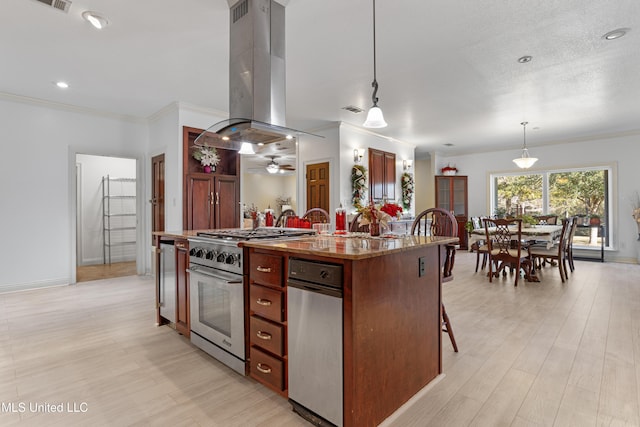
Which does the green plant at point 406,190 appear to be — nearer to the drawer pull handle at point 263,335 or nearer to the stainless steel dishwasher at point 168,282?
the stainless steel dishwasher at point 168,282

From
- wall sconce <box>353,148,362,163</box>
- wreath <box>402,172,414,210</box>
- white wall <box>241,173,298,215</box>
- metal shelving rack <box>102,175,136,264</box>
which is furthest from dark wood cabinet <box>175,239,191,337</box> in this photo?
white wall <box>241,173,298,215</box>

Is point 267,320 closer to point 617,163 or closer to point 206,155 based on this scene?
point 206,155

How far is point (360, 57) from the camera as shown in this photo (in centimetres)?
340

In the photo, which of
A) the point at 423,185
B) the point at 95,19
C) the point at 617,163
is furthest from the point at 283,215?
the point at 617,163

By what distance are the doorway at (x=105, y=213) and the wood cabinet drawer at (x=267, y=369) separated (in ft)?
17.6

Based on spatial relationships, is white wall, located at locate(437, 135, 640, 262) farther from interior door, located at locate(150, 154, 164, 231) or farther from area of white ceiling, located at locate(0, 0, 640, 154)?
interior door, located at locate(150, 154, 164, 231)

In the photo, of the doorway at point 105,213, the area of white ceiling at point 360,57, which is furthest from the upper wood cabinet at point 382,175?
the doorway at point 105,213

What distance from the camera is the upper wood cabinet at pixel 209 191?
194 inches

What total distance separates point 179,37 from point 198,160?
7.90ft

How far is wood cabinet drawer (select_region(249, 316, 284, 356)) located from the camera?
6.01ft

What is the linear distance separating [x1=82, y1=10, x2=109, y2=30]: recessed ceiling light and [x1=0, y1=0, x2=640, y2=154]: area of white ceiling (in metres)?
0.05

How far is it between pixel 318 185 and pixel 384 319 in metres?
4.77

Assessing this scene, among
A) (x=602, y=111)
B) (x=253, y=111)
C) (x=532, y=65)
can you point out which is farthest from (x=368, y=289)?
(x=602, y=111)

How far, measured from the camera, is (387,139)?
7.15m
